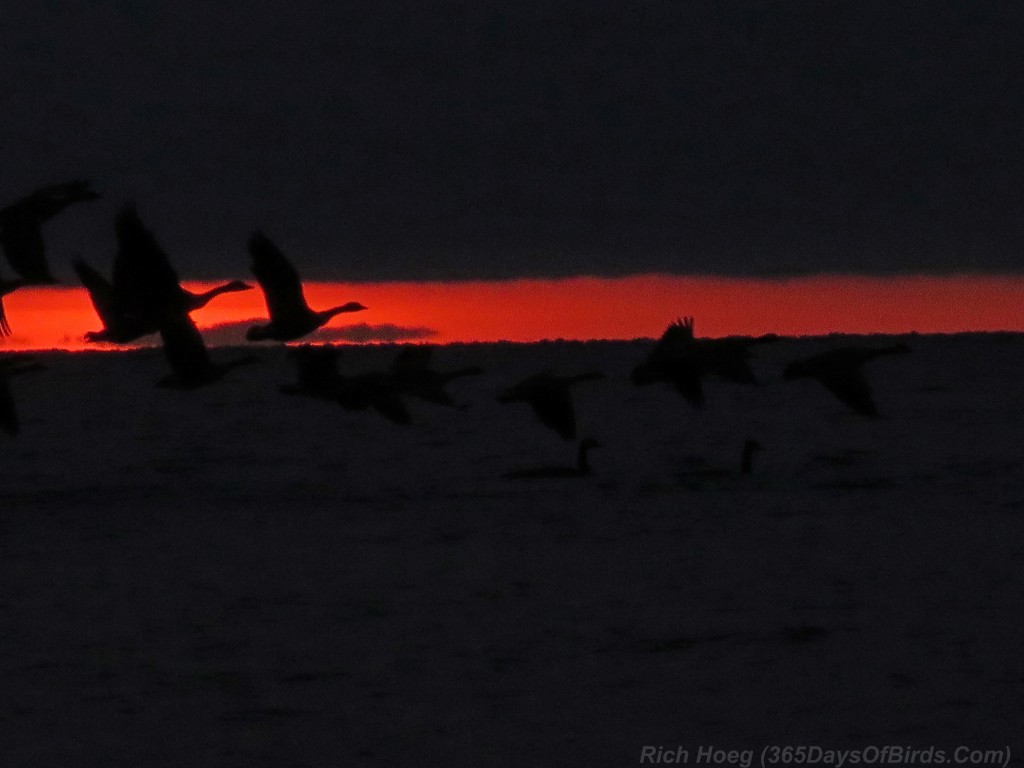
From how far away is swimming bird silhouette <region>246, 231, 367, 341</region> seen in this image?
17797 mm

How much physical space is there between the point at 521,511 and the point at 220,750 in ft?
42.1

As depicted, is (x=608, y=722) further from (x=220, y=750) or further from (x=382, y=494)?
(x=382, y=494)

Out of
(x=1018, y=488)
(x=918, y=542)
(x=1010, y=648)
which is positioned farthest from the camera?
(x=1018, y=488)

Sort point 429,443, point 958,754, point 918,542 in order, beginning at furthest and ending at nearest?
point 429,443 → point 918,542 → point 958,754

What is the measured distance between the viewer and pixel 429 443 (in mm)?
41969

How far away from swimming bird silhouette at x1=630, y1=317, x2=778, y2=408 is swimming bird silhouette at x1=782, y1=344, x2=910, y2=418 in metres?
0.50

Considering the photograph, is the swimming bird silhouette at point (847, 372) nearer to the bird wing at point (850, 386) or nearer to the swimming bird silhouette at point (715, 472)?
the bird wing at point (850, 386)

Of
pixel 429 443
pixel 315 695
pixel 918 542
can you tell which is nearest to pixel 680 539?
pixel 918 542

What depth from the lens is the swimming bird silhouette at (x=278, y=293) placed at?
58.4ft

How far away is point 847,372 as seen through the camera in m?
20.8

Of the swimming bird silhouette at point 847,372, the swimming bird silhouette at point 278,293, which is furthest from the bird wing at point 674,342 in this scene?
the swimming bird silhouette at point 278,293

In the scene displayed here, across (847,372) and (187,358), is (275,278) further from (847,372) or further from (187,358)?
(847,372)

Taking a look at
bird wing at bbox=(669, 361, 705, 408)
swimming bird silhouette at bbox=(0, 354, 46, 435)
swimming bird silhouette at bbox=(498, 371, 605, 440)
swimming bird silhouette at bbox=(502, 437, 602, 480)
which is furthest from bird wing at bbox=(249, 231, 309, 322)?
swimming bird silhouette at bbox=(502, 437, 602, 480)

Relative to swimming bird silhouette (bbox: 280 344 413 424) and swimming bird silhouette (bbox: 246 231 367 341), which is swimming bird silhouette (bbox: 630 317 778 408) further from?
swimming bird silhouette (bbox: 246 231 367 341)
